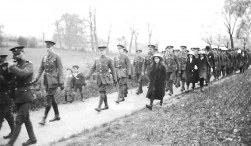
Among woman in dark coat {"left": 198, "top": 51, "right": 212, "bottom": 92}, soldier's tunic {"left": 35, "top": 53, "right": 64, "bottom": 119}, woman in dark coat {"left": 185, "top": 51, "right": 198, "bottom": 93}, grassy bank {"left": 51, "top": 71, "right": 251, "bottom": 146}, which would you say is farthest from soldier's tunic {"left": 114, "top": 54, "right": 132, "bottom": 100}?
woman in dark coat {"left": 198, "top": 51, "right": 212, "bottom": 92}

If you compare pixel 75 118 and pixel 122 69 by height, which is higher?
pixel 122 69

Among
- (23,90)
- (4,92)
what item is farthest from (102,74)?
(4,92)

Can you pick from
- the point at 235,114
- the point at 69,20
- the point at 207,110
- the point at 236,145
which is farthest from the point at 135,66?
the point at 69,20

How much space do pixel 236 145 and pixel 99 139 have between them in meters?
2.74

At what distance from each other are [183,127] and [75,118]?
128 inches

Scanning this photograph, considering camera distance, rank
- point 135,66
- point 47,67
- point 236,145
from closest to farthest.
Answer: point 236,145 < point 47,67 < point 135,66

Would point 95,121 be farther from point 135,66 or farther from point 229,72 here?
point 229,72

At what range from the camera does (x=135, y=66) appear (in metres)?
11.9

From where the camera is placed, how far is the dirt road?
530 centimetres

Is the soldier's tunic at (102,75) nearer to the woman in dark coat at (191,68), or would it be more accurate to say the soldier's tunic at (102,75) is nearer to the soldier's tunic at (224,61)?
the woman in dark coat at (191,68)

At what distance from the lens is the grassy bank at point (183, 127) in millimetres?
4555

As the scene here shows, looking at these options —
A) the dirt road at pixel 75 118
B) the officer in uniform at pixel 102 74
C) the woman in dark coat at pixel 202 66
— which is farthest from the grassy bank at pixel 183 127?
the woman in dark coat at pixel 202 66

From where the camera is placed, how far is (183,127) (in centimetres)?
540

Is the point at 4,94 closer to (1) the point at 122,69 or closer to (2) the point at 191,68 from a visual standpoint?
(1) the point at 122,69
